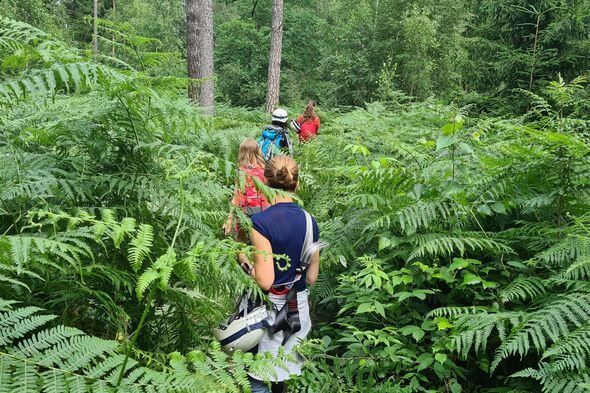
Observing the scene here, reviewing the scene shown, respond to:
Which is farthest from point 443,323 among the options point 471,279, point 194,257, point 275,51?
point 275,51

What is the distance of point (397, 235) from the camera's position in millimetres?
3521

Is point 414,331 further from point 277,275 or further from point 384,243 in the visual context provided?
point 277,275

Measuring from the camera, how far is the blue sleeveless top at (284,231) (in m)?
2.80

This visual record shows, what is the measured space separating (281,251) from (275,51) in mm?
12992

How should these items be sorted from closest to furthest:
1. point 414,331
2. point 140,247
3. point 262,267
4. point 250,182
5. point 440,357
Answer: point 140,247
point 440,357
point 262,267
point 414,331
point 250,182

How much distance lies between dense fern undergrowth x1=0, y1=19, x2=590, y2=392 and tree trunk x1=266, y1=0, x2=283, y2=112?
465 inches

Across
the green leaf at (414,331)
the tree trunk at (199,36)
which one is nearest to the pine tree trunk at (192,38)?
the tree trunk at (199,36)

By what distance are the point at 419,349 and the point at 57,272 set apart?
7.14 ft

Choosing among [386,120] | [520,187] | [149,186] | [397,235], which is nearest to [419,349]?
[397,235]

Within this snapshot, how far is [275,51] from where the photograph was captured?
14766 millimetres

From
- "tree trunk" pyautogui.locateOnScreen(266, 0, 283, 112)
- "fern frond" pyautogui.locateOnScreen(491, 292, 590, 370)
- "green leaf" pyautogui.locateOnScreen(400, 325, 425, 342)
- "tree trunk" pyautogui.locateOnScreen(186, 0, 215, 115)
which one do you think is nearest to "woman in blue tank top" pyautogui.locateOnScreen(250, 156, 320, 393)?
"green leaf" pyautogui.locateOnScreen(400, 325, 425, 342)

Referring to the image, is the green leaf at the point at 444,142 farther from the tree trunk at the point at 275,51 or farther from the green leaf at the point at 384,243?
the tree trunk at the point at 275,51

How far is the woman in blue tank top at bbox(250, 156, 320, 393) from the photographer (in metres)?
2.71

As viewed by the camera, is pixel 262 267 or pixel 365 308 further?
pixel 365 308
